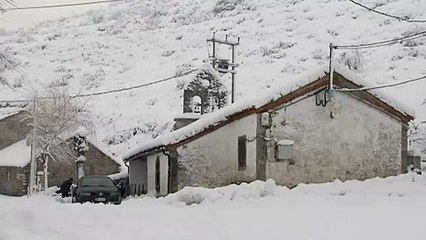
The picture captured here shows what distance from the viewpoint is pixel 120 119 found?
59.3 meters

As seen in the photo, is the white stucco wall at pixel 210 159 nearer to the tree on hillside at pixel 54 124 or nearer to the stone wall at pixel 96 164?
the tree on hillside at pixel 54 124

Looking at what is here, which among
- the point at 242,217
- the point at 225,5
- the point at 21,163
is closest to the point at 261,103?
the point at 242,217

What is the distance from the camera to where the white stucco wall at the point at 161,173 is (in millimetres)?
26438

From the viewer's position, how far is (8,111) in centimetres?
5781

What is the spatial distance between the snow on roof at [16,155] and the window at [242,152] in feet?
84.6

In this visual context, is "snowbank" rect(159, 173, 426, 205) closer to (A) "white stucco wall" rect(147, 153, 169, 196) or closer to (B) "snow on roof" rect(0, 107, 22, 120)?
(A) "white stucco wall" rect(147, 153, 169, 196)

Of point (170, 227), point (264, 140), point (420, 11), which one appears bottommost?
point (170, 227)

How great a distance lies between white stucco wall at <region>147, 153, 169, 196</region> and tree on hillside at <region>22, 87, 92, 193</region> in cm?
1641

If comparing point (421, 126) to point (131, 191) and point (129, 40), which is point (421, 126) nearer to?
point (131, 191)

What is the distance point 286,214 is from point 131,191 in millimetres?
22586

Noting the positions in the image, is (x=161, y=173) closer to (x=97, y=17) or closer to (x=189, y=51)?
(x=189, y=51)

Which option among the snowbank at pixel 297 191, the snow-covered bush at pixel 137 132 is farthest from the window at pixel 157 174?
the snow-covered bush at pixel 137 132

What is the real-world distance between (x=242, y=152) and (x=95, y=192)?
633 centimetres

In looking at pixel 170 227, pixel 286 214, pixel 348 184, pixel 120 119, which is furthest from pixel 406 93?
pixel 170 227
